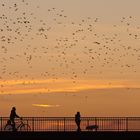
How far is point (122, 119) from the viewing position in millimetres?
52156

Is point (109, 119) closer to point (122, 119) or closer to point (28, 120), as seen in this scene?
point (122, 119)

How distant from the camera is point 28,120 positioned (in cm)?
5169

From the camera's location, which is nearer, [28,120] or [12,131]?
[12,131]
